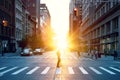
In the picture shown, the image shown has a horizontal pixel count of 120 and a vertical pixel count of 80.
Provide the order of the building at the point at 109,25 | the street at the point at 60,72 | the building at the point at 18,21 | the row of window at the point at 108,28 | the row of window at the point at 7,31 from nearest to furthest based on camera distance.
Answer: the street at the point at 60,72, the building at the point at 109,25, the row of window at the point at 108,28, the row of window at the point at 7,31, the building at the point at 18,21

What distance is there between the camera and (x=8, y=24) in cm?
8625

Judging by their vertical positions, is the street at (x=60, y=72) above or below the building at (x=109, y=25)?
below

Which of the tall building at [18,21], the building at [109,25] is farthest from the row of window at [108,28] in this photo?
the tall building at [18,21]

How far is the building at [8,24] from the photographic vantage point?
78419 millimetres

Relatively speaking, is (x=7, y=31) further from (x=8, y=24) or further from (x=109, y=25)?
(x=109, y=25)

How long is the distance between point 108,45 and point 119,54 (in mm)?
13508

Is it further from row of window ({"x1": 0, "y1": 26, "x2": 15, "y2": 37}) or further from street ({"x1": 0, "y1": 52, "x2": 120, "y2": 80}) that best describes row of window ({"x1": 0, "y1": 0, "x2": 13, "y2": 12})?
street ({"x1": 0, "y1": 52, "x2": 120, "y2": 80})

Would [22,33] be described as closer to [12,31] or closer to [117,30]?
[12,31]

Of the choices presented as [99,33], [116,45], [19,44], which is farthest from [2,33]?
[116,45]

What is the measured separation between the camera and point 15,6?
96.4 metres

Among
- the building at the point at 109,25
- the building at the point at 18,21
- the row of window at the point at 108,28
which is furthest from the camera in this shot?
the building at the point at 18,21

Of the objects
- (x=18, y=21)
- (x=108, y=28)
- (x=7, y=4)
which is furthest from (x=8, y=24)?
(x=108, y=28)

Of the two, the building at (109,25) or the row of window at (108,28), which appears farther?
the row of window at (108,28)

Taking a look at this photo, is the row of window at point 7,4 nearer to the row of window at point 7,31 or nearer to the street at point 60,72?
the row of window at point 7,31
